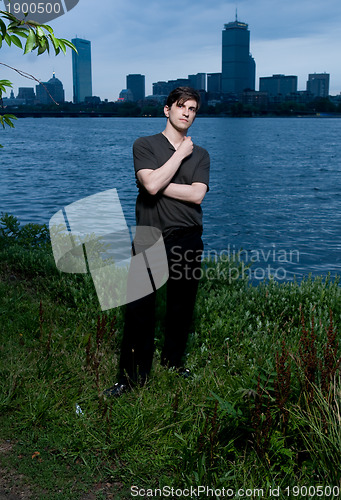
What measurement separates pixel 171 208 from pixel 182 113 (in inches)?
31.3

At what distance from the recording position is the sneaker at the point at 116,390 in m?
4.55

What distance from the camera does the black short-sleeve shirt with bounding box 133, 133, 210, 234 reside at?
14.6ft

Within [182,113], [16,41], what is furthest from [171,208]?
[16,41]

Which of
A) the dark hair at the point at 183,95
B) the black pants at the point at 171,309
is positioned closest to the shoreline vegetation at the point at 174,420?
the black pants at the point at 171,309

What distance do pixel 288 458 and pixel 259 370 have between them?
645mm

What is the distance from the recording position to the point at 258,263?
1633 centimetres

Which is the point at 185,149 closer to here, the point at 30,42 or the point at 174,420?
the point at 30,42

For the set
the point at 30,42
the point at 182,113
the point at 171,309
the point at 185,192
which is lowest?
the point at 171,309

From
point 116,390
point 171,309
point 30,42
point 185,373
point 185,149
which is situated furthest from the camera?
point 185,373

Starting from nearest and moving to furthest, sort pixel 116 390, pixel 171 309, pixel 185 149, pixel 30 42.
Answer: pixel 30 42 < pixel 185 149 < pixel 116 390 < pixel 171 309

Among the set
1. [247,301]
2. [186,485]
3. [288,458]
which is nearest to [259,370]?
[288,458]

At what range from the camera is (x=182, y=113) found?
443 cm

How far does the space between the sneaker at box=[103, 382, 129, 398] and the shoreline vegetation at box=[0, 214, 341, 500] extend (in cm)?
8

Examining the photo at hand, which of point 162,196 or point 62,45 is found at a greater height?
point 62,45
